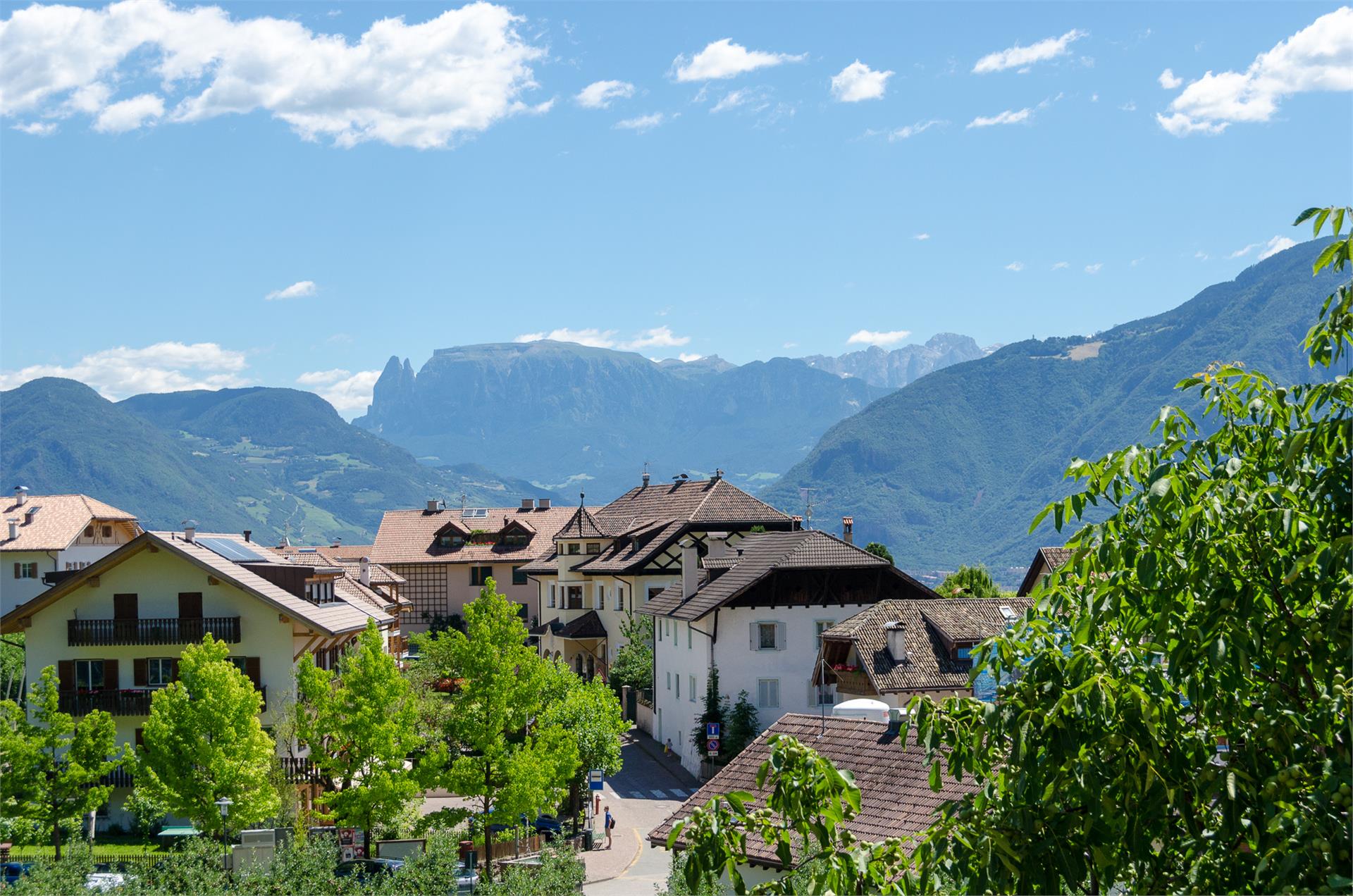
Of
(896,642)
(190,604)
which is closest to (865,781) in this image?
(896,642)

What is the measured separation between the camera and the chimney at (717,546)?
221 feet

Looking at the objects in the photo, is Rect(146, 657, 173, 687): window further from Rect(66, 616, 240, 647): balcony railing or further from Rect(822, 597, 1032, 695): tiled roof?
Rect(822, 597, 1032, 695): tiled roof

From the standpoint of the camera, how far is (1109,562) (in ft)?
24.0

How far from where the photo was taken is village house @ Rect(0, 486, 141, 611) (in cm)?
8906

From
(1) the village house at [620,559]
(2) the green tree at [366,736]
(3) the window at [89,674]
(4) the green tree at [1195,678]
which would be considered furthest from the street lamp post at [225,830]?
(1) the village house at [620,559]

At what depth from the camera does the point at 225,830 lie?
114 ft

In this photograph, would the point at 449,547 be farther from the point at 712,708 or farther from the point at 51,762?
the point at 51,762

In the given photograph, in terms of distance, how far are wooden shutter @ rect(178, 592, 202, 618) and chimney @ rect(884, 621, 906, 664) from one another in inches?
920

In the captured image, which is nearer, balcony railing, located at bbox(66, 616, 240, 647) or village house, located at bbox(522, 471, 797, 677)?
balcony railing, located at bbox(66, 616, 240, 647)

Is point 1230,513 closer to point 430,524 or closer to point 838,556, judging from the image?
point 838,556

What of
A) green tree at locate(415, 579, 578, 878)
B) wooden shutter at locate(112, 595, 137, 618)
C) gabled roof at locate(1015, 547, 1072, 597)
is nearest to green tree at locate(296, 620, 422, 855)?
green tree at locate(415, 579, 578, 878)

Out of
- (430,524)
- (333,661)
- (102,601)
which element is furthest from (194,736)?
(430,524)

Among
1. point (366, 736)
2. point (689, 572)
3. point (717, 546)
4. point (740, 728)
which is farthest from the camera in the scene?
point (717, 546)

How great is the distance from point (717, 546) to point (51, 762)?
36.0 meters
